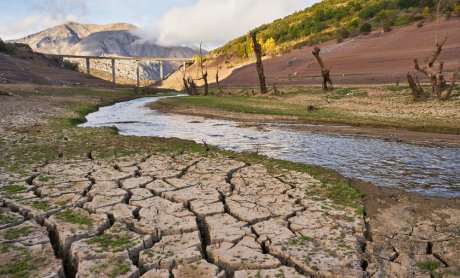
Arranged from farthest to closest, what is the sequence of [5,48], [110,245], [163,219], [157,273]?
1. [5,48]
2. [163,219]
3. [110,245]
4. [157,273]

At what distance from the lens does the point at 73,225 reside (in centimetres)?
389

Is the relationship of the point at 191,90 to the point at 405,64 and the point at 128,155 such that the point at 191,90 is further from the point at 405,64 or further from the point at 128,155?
the point at 128,155

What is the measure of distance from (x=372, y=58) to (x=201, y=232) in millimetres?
33520

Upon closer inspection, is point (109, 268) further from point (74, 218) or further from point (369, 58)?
point (369, 58)

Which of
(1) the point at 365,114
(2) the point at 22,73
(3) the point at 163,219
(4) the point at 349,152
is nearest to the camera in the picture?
(3) the point at 163,219

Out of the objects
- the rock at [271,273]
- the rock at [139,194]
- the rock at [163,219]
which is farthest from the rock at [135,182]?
the rock at [271,273]

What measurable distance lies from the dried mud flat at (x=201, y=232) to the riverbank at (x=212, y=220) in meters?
0.01

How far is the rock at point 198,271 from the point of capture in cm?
309

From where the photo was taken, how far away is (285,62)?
45.7 m

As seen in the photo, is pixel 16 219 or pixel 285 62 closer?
pixel 16 219

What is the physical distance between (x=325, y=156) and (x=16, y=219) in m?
6.04

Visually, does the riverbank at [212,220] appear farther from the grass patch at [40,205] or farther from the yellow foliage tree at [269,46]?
the yellow foliage tree at [269,46]

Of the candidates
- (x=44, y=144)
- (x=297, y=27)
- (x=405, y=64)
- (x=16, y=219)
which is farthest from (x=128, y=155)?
(x=297, y=27)

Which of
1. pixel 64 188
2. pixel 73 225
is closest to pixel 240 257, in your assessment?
pixel 73 225
